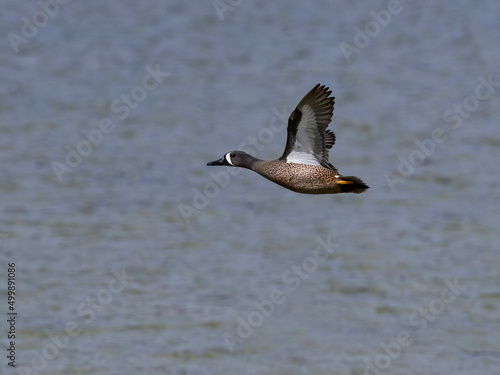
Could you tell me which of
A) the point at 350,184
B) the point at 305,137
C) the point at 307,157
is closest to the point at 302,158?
the point at 307,157

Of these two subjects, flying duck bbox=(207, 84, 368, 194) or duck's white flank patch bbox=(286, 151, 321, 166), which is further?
duck's white flank patch bbox=(286, 151, 321, 166)

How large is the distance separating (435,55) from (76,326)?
1766 cm

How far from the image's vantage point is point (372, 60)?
111 feet

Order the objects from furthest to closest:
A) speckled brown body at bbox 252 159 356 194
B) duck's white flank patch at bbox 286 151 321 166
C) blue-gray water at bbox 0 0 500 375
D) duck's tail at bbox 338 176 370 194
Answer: blue-gray water at bbox 0 0 500 375 < duck's white flank patch at bbox 286 151 321 166 < speckled brown body at bbox 252 159 356 194 < duck's tail at bbox 338 176 370 194

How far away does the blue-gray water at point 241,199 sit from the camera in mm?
18938

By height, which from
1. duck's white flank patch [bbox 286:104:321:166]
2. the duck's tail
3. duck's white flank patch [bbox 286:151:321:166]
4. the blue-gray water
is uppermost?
the blue-gray water

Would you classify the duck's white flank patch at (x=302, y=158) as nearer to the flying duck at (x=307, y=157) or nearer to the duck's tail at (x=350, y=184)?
the flying duck at (x=307, y=157)

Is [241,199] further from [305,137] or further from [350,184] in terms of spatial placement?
[350,184]

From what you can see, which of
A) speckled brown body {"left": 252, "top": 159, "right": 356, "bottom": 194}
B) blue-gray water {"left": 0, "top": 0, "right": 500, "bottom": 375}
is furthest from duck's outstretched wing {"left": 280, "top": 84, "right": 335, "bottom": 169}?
blue-gray water {"left": 0, "top": 0, "right": 500, "bottom": 375}

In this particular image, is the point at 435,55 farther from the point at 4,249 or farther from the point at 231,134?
the point at 4,249

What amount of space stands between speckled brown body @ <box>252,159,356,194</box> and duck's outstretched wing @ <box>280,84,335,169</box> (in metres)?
0.11

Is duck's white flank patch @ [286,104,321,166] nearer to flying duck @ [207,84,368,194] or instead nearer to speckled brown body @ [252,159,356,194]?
flying duck @ [207,84,368,194]

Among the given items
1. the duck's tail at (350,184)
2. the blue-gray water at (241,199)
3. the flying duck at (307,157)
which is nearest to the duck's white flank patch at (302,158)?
the flying duck at (307,157)

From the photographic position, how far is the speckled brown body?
8.17m
